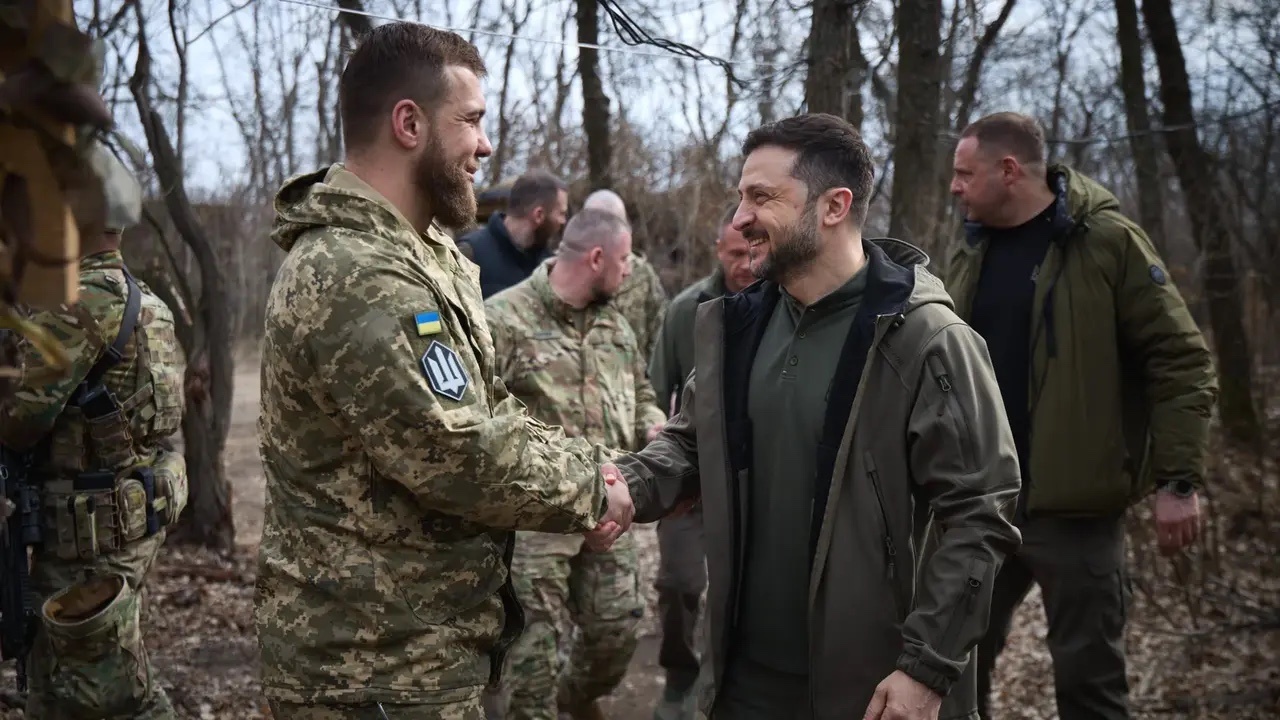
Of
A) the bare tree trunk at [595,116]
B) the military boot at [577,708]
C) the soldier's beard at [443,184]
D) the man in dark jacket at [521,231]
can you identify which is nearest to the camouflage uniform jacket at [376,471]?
the soldier's beard at [443,184]

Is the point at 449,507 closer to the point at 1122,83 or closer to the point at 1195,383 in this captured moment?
the point at 1195,383

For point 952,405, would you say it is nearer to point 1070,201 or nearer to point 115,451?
point 1070,201

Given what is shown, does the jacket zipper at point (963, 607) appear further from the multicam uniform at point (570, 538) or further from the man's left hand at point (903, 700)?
the multicam uniform at point (570, 538)

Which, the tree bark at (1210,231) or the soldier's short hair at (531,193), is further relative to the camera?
the tree bark at (1210,231)

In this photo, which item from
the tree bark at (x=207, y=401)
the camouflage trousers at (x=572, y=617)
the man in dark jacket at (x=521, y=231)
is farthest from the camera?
the tree bark at (x=207, y=401)

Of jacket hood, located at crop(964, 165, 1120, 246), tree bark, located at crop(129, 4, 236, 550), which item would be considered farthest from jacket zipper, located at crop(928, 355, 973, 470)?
tree bark, located at crop(129, 4, 236, 550)

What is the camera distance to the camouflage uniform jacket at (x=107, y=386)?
4.09m

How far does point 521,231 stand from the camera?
22.5 ft

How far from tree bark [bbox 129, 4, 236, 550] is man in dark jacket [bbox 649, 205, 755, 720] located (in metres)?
3.67

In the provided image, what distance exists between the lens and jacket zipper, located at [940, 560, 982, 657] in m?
2.59

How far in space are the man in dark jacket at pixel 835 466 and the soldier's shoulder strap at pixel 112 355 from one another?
2.22 m

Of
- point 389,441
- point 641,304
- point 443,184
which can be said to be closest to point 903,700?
point 389,441

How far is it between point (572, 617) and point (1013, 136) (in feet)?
9.62

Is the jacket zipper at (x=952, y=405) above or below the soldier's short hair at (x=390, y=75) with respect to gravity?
below
